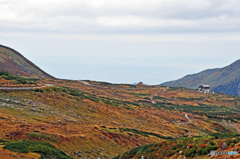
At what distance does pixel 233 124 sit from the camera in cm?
8138

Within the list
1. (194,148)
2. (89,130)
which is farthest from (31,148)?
(89,130)

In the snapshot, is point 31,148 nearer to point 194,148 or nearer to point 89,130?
point 194,148

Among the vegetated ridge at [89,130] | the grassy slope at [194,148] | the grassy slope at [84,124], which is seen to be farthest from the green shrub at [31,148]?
the grassy slope at [194,148]

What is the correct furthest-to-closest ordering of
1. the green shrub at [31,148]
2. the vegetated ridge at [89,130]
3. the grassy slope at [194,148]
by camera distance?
the vegetated ridge at [89,130]
the green shrub at [31,148]
the grassy slope at [194,148]

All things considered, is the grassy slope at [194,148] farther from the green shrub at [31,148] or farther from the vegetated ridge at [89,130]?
the green shrub at [31,148]

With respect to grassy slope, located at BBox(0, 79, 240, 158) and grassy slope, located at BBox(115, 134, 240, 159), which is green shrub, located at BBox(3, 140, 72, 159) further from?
grassy slope, located at BBox(115, 134, 240, 159)

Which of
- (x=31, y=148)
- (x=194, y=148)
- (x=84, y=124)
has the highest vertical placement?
(x=194, y=148)

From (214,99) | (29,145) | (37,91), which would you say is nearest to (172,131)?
(37,91)

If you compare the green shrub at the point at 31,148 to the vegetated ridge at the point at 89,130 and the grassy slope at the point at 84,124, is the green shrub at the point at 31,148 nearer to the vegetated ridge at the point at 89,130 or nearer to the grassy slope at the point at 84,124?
the vegetated ridge at the point at 89,130

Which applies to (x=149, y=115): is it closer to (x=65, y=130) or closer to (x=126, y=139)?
(x=126, y=139)

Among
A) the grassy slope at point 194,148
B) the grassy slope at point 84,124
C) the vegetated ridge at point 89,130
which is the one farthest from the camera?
the grassy slope at point 84,124

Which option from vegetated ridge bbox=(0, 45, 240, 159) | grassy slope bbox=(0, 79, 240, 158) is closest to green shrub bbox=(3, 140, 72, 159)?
vegetated ridge bbox=(0, 45, 240, 159)

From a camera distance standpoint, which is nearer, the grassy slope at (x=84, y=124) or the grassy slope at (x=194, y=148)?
the grassy slope at (x=194, y=148)

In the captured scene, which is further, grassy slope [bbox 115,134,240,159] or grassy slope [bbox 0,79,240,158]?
grassy slope [bbox 0,79,240,158]
